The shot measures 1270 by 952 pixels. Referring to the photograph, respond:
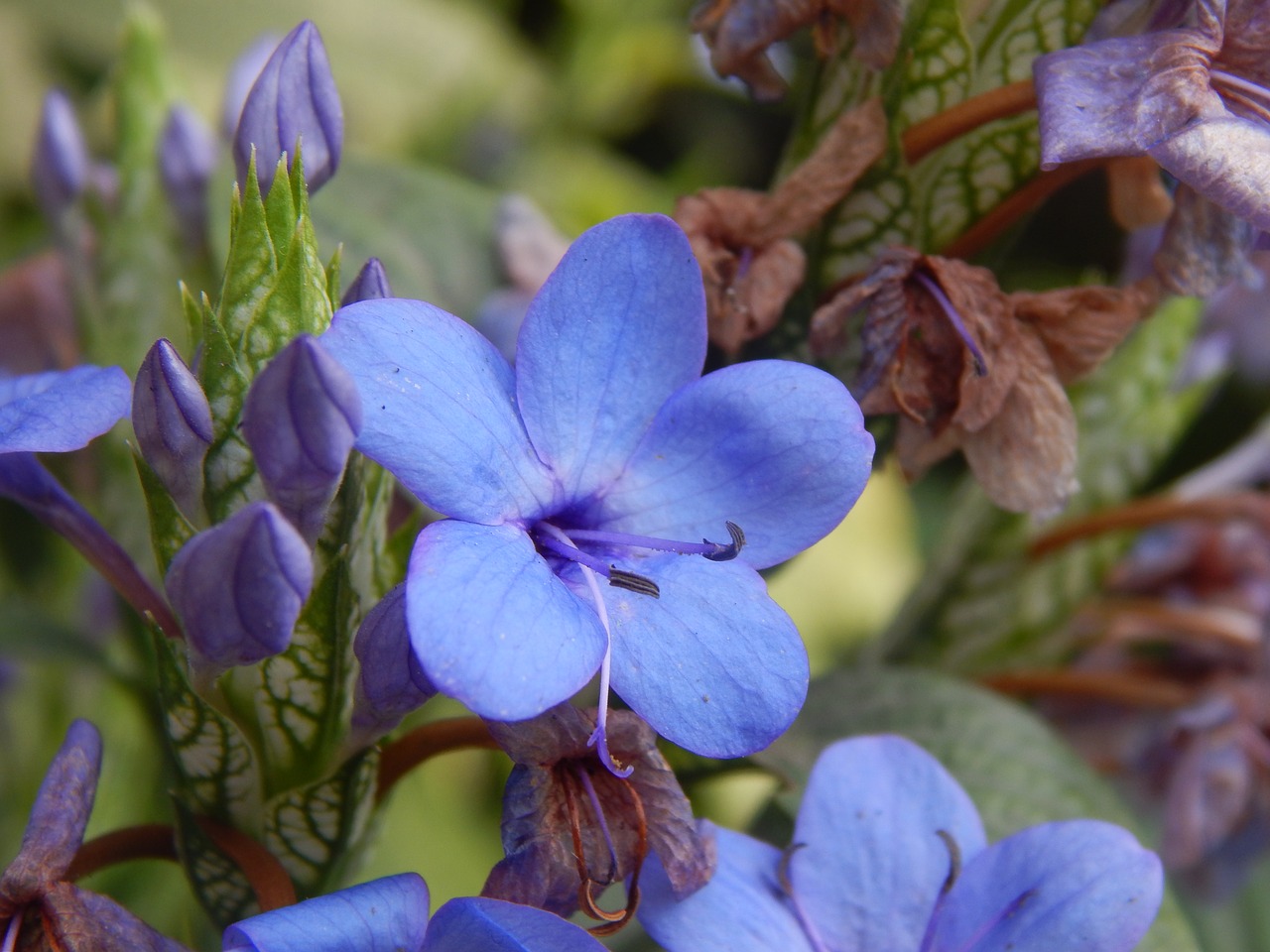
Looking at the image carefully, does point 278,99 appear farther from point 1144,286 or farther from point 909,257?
point 1144,286

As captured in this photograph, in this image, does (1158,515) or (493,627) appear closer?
(493,627)

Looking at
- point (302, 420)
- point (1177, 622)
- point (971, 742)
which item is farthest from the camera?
point (1177, 622)

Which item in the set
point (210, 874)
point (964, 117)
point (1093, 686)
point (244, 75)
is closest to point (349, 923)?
point (210, 874)

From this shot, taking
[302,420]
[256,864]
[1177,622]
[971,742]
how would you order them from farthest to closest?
[1177,622], [971,742], [256,864], [302,420]

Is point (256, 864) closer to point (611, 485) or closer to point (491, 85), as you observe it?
A: point (611, 485)

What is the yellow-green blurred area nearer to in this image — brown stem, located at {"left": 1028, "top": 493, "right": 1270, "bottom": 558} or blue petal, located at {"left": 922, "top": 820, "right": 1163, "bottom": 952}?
brown stem, located at {"left": 1028, "top": 493, "right": 1270, "bottom": 558}

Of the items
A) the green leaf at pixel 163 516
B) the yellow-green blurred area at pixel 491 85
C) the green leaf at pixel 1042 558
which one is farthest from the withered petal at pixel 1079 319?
the yellow-green blurred area at pixel 491 85

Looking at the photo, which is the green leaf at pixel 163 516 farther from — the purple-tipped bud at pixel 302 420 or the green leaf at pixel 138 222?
the green leaf at pixel 138 222
